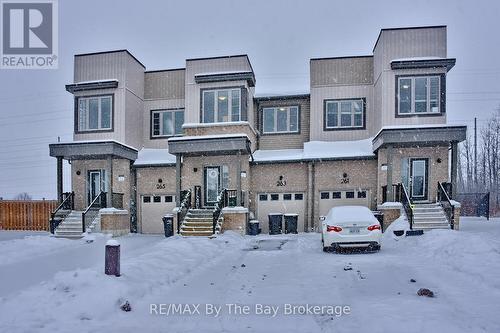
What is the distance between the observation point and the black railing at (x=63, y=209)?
1810 centimetres

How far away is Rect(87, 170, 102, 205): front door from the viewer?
2019cm

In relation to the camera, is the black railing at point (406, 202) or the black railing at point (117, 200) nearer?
the black railing at point (406, 202)

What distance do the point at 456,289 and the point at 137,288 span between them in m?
6.07

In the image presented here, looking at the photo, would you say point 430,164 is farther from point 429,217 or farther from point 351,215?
point 351,215

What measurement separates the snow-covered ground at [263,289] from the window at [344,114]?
9842 mm

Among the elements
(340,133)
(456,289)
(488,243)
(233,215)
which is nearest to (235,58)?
(340,133)

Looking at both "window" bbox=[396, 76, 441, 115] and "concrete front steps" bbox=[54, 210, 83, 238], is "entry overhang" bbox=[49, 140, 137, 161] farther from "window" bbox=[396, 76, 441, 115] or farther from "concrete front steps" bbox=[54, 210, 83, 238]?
"window" bbox=[396, 76, 441, 115]

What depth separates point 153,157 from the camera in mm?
20812

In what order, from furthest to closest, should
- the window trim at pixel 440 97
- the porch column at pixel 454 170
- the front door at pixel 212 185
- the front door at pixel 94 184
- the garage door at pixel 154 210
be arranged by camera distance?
the garage door at pixel 154 210, the front door at pixel 94 184, the front door at pixel 212 185, the window trim at pixel 440 97, the porch column at pixel 454 170

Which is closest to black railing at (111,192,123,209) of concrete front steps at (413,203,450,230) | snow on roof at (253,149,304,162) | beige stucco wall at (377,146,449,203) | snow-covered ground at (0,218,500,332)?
snow-covered ground at (0,218,500,332)

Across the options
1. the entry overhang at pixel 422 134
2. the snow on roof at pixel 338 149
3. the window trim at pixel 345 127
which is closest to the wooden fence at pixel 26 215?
the snow on roof at pixel 338 149

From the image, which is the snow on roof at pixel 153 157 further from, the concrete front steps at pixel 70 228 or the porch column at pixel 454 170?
the porch column at pixel 454 170

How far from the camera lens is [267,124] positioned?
21703 mm

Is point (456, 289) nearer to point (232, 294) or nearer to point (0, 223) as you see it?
point (232, 294)
